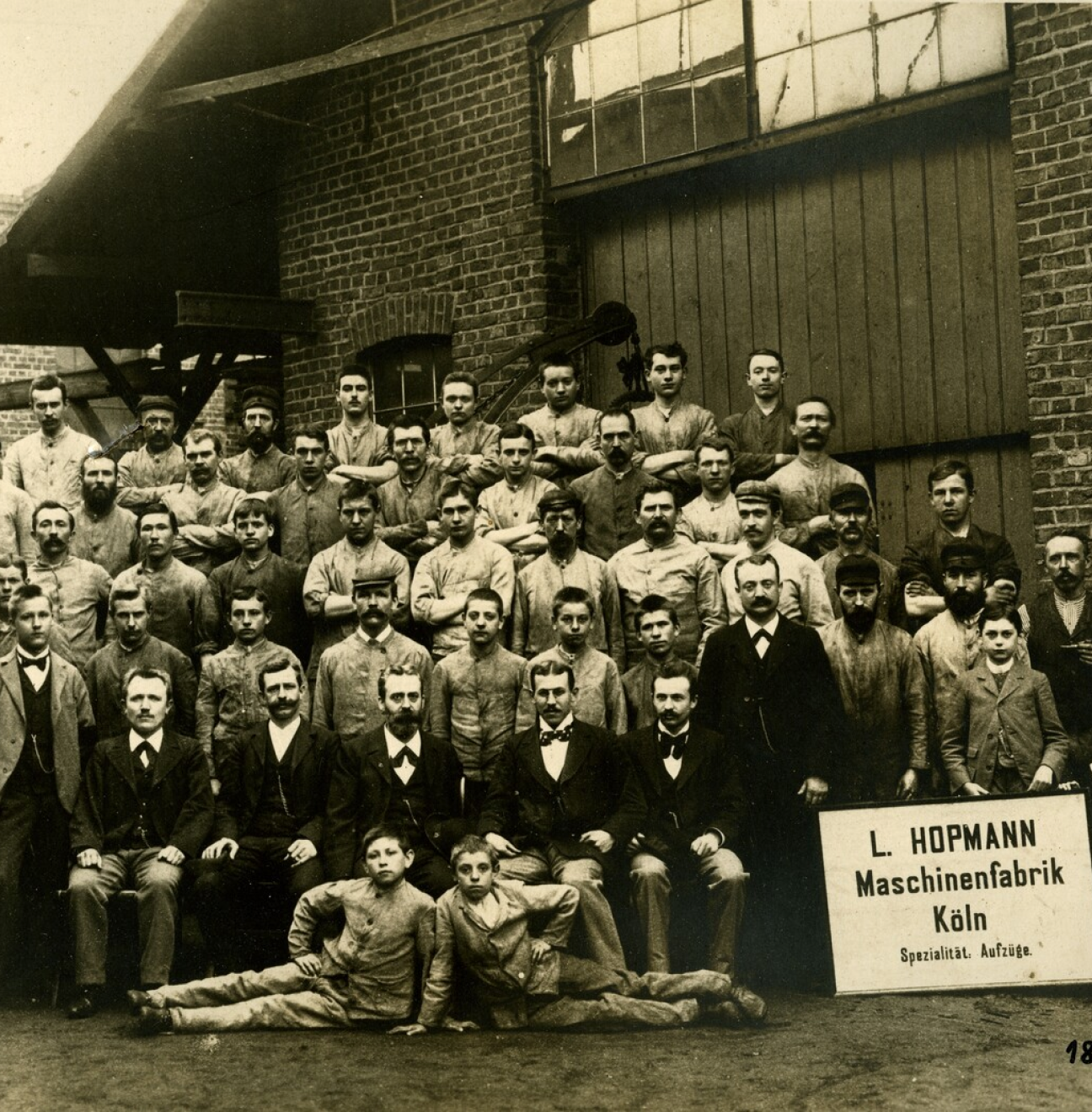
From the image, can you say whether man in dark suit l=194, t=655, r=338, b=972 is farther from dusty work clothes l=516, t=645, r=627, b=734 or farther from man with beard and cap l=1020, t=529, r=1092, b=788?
man with beard and cap l=1020, t=529, r=1092, b=788

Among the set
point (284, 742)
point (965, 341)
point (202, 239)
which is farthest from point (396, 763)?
point (202, 239)

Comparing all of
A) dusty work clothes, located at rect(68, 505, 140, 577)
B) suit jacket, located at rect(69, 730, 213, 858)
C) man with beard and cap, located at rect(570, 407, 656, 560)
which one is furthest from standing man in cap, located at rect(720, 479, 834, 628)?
dusty work clothes, located at rect(68, 505, 140, 577)

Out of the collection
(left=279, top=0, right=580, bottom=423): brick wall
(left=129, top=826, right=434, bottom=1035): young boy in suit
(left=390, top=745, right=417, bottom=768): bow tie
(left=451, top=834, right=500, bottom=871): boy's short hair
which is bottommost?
(left=129, top=826, right=434, bottom=1035): young boy in suit

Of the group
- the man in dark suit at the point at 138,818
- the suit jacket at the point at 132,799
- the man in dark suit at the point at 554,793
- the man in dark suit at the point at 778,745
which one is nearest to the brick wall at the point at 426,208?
the man in dark suit at the point at 778,745

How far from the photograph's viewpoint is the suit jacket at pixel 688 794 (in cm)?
620

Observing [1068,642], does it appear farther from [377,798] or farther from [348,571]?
[348,571]

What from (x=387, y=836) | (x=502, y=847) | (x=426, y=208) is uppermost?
(x=426, y=208)

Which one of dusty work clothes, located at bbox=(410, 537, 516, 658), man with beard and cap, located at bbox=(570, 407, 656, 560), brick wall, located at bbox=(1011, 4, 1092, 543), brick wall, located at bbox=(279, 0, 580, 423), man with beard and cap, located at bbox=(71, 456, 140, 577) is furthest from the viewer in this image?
brick wall, located at bbox=(279, 0, 580, 423)

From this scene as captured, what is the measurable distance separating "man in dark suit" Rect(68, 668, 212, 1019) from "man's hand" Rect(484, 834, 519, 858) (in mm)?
1251

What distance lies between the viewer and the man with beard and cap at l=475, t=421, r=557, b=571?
24.5ft

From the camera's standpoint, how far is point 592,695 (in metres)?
6.61

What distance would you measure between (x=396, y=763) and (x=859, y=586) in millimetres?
2039

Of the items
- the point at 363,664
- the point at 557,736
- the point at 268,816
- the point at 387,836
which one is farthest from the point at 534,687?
the point at 268,816

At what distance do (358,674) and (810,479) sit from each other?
2259 mm
